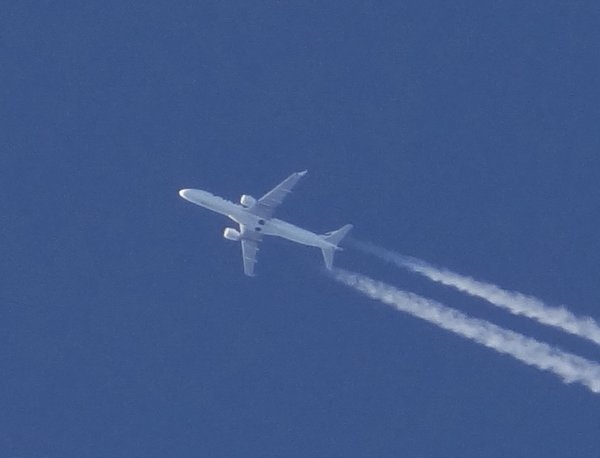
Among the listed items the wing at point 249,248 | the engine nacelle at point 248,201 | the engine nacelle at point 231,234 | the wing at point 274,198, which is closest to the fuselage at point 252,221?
the engine nacelle at point 248,201

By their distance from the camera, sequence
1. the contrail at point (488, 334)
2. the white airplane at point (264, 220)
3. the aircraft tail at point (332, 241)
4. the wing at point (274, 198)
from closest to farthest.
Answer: the contrail at point (488, 334) → the aircraft tail at point (332, 241) → the white airplane at point (264, 220) → the wing at point (274, 198)

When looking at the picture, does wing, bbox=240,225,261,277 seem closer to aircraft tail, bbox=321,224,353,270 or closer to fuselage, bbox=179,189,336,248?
fuselage, bbox=179,189,336,248

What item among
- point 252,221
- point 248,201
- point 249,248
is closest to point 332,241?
point 252,221

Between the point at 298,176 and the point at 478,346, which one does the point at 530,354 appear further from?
the point at 298,176

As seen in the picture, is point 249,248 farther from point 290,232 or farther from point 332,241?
point 332,241

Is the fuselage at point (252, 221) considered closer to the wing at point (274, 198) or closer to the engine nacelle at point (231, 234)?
the wing at point (274, 198)

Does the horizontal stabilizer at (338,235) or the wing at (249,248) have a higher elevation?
the horizontal stabilizer at (338,235)

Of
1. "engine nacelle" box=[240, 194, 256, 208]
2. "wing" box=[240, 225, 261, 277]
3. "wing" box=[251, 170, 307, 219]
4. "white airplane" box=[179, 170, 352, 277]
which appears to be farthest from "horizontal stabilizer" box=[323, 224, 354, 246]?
"wing" box=[240, 225, 261, 277]

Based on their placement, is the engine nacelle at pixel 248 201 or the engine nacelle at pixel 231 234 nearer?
the engine nacelle at pixel 248 201
